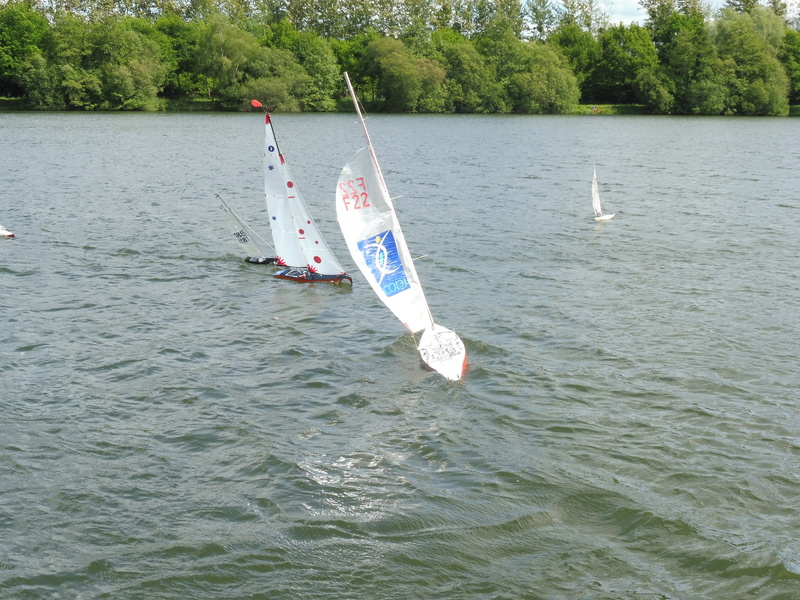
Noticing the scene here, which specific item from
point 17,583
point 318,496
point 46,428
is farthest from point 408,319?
point 17,583

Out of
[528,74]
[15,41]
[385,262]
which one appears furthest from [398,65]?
[385,262]

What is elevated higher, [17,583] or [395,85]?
[395,85]

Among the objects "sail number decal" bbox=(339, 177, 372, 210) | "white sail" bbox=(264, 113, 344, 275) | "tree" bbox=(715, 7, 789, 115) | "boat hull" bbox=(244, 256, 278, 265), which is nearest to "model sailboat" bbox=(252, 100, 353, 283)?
"white sail" bbox=(264, 113, 344, 275)

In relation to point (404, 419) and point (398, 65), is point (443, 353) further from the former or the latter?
point (398, 65)

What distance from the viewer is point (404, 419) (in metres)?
13.3

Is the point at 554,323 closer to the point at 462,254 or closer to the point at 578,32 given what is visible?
the point at 462,254

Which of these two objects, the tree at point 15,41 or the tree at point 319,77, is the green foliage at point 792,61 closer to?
the tree at point 319,77

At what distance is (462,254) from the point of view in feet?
85.1

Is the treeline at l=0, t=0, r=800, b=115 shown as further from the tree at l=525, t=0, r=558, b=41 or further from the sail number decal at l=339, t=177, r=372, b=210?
the sail number decal at l=339, t=177, r=372, b=210

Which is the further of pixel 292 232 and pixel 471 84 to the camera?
pixel 471 84

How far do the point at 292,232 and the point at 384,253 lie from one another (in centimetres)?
754

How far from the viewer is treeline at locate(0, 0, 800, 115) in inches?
3971

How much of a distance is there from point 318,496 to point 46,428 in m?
4.80

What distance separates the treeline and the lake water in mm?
78055
